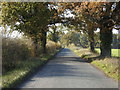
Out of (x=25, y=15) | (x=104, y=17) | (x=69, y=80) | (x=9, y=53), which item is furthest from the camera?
(x=25, y=15)

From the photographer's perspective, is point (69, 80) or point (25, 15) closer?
point (69, 80)

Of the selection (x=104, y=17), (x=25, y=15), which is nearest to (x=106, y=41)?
(x=104, y=17)

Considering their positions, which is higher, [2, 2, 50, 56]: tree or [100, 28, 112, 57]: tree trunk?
[2, 2, 50, 56]: tree

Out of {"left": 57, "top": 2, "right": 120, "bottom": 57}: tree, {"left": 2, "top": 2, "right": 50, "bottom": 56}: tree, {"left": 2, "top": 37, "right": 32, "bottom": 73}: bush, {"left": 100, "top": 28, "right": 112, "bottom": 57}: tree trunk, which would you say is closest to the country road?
{"left": 2, "top": 37, "right": 32, "bottom": 73}: bush

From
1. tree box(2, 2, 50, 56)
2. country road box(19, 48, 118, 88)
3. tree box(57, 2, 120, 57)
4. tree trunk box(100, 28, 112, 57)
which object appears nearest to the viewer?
country road box(19, 48, 118, 88)

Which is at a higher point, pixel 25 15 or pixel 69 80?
pixel 25 15

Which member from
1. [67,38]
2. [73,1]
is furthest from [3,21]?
[67,38]

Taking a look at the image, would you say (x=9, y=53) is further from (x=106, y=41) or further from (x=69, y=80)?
(x=106, y=41)

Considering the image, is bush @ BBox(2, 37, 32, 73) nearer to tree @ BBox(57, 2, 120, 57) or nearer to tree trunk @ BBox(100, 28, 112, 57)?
tree @ BBox(57, 2, 120, 57)

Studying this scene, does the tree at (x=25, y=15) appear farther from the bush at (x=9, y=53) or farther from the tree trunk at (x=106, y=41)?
the tree trunk at (x=106, y=41)

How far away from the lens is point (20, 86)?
8789mm

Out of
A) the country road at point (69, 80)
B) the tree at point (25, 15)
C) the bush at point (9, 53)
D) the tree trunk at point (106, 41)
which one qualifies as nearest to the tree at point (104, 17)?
the tree trunk at point (106, 41)

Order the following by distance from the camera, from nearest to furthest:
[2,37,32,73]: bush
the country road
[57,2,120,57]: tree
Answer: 1. the country road
2. [2,37,32,73]: bush
3. [57,2,120,57]: tree

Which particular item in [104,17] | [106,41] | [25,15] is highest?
[25,15]
